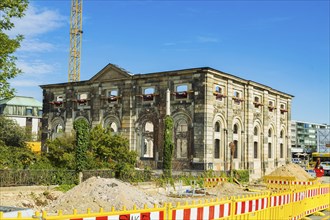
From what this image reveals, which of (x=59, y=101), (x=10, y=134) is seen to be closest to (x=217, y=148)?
(x=59, y=101)

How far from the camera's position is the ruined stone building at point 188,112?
126 feet

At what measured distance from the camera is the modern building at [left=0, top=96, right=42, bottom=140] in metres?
88.1

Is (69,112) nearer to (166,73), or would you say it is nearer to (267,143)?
(166,73)

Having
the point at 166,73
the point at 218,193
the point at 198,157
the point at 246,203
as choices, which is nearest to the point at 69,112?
the point at 166,73

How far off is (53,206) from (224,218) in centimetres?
1143

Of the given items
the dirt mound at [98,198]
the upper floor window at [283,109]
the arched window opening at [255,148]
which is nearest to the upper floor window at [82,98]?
the arched window opening at [255,148]

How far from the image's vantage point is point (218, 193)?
2916 cm

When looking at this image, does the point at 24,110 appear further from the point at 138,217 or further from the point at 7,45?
the point at 138,217

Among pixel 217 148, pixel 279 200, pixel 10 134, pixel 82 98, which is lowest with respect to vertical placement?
pixel 279 200

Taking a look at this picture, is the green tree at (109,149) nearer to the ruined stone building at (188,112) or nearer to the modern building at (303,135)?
the ruined stone building at (188,112)

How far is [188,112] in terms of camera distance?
3906cm

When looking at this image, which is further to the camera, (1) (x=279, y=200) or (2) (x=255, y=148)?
(2) (x=255, y=148)

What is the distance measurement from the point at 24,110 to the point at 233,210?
86368 mm

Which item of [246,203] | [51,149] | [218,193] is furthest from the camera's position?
[51,149]
